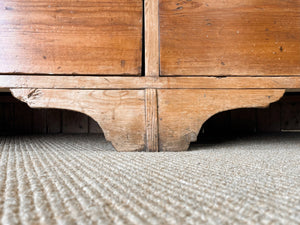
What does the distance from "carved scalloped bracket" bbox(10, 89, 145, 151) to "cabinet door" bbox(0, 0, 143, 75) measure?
64mm

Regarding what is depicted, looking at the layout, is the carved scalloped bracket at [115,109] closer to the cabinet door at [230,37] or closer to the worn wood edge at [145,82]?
the worn wood edge at [145,82]

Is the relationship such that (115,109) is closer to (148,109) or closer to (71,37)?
(148,109)

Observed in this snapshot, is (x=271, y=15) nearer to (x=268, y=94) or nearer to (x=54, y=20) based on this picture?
(x=268, y=94)

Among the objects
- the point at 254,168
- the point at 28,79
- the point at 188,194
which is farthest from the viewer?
the point at 28,79

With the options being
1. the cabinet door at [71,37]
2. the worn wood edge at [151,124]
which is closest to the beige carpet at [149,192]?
the worn wood edge at [151,124]

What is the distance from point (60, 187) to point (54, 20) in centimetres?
52

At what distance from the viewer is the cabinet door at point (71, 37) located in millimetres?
629

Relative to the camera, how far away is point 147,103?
2.17ft

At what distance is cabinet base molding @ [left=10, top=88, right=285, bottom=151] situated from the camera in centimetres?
65

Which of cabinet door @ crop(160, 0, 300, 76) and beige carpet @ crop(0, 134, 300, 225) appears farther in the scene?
cabinet door @ crop(160, 0, 300, 76)

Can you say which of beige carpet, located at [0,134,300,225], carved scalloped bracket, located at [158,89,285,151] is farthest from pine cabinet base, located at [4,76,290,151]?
beige carpet, located at [0,134,300,225]

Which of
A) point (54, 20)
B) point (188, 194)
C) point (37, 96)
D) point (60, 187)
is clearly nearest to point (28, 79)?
point (37, 96)

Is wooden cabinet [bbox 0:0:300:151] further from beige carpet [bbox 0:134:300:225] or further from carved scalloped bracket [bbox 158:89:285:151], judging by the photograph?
beige carpet [bbox 0:134:300:225]

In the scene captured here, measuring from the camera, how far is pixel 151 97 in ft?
2.18
